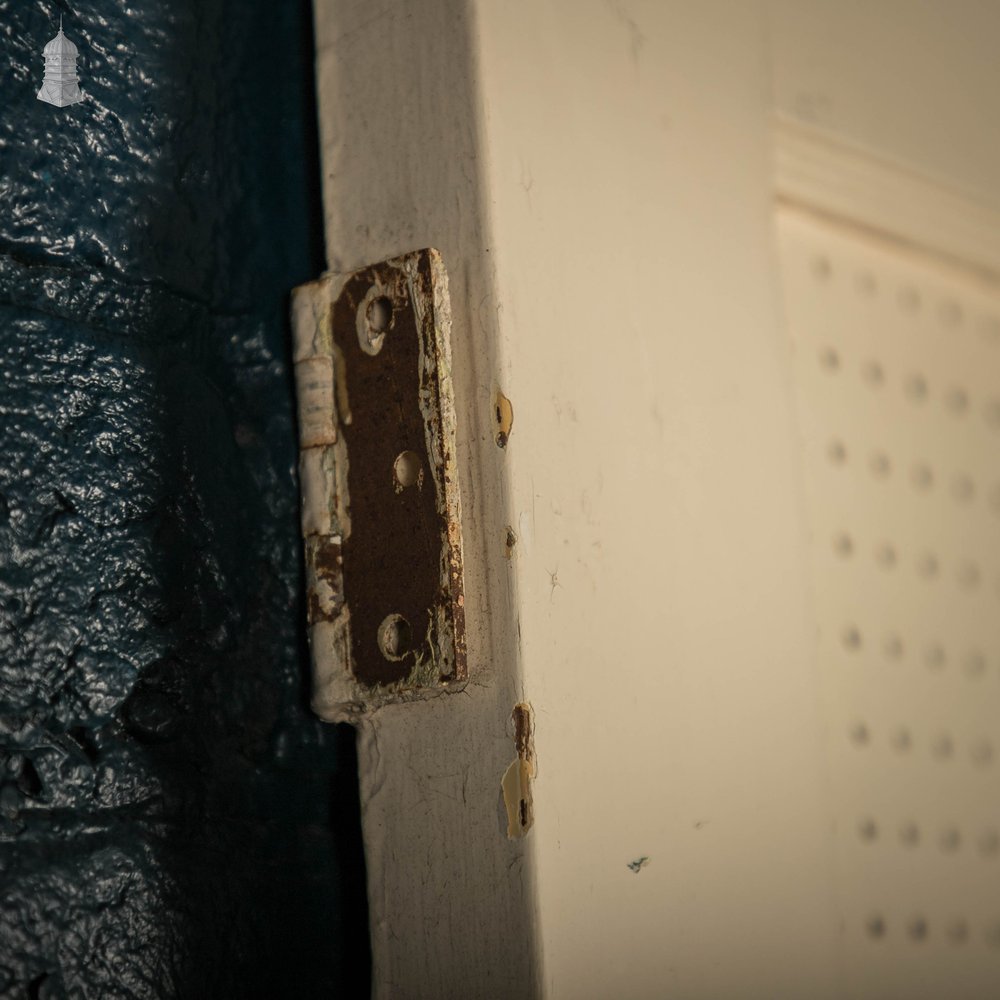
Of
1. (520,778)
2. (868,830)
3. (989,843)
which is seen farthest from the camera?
(989,843)

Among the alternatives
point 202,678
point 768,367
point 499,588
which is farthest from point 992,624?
point 202,678

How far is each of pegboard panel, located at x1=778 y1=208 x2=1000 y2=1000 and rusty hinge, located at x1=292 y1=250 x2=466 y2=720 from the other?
1.27 feet

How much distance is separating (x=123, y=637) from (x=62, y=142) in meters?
0.30

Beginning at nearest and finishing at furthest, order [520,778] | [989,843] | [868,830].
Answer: [520,778] → [868,830] → [989,843]

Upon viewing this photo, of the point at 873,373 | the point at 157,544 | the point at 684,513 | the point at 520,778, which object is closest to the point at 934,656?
the point at 873,373

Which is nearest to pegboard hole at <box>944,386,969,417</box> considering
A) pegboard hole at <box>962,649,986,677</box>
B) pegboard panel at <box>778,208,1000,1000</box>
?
pegboard panel at <box>778,208,1000,1000</box>

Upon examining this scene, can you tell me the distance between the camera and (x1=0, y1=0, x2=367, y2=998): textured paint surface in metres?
0.60

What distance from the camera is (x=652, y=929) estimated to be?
642 mm

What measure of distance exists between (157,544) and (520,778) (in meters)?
0.26

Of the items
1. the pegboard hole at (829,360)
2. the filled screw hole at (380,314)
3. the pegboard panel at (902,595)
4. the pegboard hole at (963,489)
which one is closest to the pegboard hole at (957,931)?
the pegboard panel at (902,595)

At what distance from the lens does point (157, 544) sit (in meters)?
0.65

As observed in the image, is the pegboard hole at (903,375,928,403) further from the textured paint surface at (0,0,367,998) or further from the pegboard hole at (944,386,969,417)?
the textured paint surface at (0,0,367,998)

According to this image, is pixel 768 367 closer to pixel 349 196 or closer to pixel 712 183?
pixel 712 183

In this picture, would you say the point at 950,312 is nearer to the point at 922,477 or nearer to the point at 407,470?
the point at 922,477
